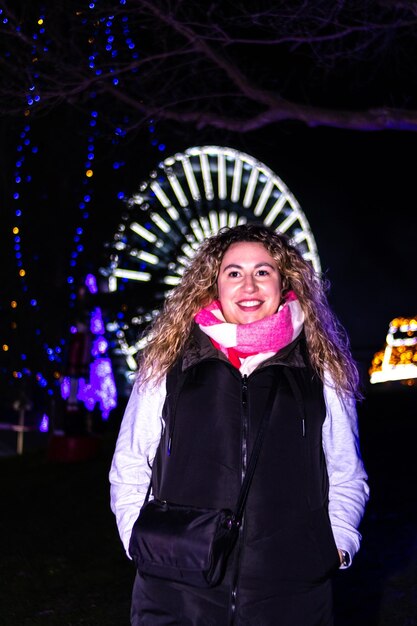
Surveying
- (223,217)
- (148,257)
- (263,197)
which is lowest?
(148,257)

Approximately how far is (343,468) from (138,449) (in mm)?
551

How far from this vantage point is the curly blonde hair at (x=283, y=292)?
252 cm

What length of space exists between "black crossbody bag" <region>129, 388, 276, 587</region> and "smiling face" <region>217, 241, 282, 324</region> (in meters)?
0.41

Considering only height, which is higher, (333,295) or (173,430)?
(333,295)

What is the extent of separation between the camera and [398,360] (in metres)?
12.9

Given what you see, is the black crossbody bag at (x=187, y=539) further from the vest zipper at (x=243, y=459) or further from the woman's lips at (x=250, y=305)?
the woman's lips at (x=250, y=305)

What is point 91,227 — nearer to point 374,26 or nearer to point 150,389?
point 374,26

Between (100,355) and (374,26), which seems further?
(100,355)

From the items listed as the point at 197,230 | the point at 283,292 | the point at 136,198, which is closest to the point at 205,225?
the point at 197,230

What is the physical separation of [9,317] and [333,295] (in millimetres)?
10435

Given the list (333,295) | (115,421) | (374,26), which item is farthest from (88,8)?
(333,295)

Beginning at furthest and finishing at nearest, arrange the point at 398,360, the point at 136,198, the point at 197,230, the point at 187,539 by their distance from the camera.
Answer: the point at 197,230 → the point at 398,360 → the point at 136,198 → the point at 187,539

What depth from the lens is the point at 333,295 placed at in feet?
65.0

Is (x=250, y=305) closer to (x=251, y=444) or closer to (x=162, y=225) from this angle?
(x=251, y=444)
